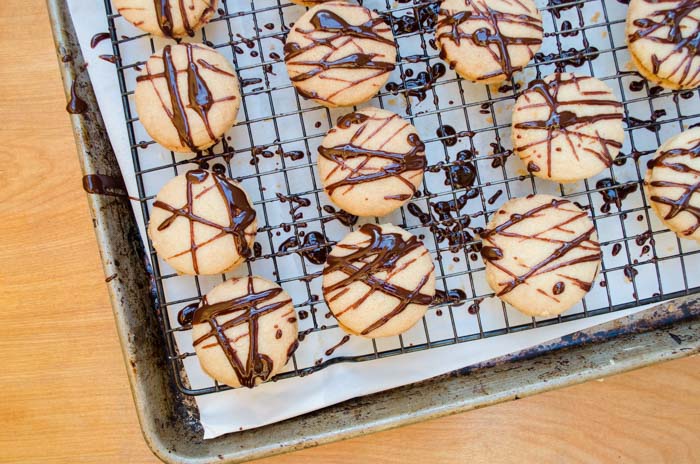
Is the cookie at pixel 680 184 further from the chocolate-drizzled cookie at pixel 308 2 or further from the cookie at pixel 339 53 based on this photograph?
the chocolate-drizzled cookie at pixel 308 2

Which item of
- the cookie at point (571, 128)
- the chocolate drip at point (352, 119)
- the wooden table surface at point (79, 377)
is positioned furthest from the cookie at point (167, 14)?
the cookie at point (571, 128)

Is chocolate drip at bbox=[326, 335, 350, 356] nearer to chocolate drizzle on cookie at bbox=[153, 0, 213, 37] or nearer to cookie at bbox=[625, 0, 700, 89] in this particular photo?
chocolate drizzle on cookie at bbox=[153, 0, 213, 37]

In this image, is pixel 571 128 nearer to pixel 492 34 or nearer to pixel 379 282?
pixel 492 34

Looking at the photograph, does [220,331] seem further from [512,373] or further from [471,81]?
[471,81]

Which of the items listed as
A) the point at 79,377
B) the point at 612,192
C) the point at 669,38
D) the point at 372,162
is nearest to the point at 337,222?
the point at 372,162

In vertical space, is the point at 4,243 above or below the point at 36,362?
above

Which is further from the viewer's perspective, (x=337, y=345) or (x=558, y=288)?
(x=337, y=345)

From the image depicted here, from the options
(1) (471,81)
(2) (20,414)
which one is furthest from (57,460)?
(1) (471,81)
